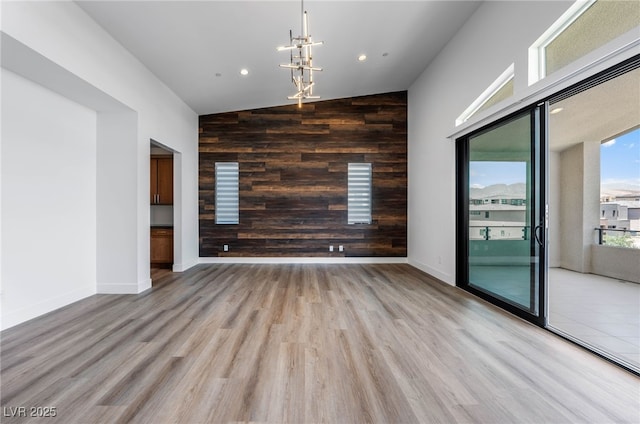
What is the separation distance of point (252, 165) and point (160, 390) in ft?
15.5

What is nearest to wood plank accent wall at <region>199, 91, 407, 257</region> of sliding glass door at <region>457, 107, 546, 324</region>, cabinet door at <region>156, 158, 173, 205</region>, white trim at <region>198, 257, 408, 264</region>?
white trim at <region>198, 257, 408, 264</region>

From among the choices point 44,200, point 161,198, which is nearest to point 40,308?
point 44,200

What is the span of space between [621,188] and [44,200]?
6.16 m

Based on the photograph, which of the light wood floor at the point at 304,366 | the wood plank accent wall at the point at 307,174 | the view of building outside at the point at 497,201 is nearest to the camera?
the light wood floor at the point at 304,366

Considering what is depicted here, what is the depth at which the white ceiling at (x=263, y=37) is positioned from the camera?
303 centimetres

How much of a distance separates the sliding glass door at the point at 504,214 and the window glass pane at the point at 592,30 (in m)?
0.51

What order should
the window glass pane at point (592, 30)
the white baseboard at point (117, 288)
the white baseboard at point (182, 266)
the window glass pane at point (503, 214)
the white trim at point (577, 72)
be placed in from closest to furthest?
the white trim at point (577, 72) < the window glass pane at point (592, 30) < the window glass pane at point (503, 214) < the white baseboard at point (117, 288) < the white baseboard at point (182, 266)

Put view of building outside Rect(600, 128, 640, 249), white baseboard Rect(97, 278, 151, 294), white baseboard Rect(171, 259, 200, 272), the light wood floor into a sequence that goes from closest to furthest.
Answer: the light wood floor, view of building outside Rect(600, 128, 640, 249), white baseboard Rect(97, 278, 151, 294), white baseboard Rect(171, 259, 200, 272)

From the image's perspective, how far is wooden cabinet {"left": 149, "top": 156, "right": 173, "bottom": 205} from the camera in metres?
5.45

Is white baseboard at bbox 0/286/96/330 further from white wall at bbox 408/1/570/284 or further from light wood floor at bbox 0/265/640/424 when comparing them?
white wall at bbox 408/1/570/284

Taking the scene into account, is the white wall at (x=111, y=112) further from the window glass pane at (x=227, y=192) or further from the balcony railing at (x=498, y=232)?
the balcony railing at (x=498, y=232)

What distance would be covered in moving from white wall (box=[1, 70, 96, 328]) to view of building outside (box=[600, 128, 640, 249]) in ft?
20.0

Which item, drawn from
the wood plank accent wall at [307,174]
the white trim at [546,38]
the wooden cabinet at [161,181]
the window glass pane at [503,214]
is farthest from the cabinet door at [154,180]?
the white trim at [546,38]

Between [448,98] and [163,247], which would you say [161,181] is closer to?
[163,247]
